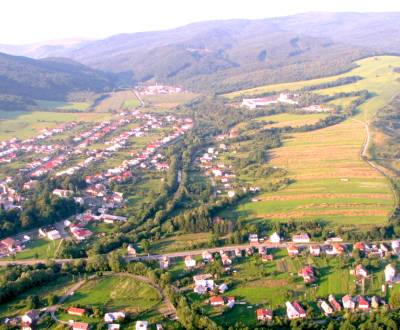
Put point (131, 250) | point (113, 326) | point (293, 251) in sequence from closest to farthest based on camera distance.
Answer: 1. point (113, 326)
2. point (293, 251)
3. point (131, 250)

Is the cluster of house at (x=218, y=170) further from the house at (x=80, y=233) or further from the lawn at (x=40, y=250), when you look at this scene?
the lawn at (x=40, y=250)

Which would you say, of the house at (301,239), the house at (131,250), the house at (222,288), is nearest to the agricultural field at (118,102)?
the house at (131,250)

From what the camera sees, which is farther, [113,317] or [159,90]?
[159,90]

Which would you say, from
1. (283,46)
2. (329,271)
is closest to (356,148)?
(329,271)

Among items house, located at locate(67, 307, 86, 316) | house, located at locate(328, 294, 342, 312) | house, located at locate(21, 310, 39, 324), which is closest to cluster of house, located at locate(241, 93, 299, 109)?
house, located at locate(328, 294, 342, 312)

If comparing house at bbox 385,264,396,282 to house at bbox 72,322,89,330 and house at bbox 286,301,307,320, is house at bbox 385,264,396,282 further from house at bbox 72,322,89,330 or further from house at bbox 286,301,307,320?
house at bbox 72,322,89,330

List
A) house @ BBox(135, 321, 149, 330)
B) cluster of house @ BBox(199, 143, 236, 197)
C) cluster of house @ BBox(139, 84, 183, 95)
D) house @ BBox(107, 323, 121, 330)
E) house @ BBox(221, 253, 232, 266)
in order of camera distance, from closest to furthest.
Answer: house @ BBox(135, 321, 149, 330) → house @ BBox(107, 323, 121, 330) → house @ BBox(221, 253, 232, 266) → cluster of house @ BBox(199, 143, 236, 197) → cluster of house @ BBox(139, 84, 183, 95)

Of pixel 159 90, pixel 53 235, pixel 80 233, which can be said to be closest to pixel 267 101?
pixel 159 90

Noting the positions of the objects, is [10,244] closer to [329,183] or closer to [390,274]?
[390,274]

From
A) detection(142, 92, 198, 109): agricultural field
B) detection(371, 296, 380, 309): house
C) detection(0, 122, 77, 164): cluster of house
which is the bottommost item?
detection(371, 296, 380, 309): house
